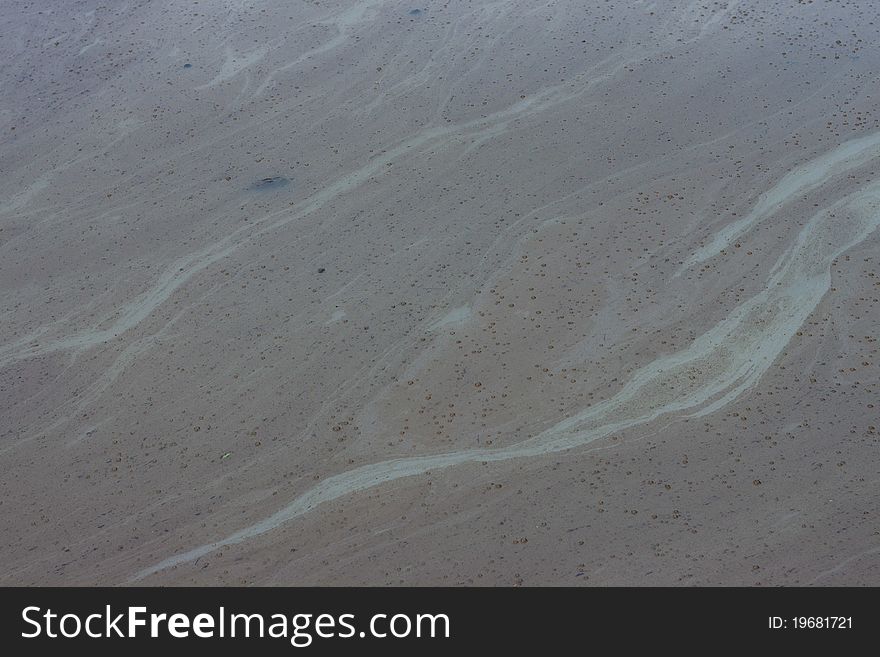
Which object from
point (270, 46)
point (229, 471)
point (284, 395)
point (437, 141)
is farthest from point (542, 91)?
point (229, 471)

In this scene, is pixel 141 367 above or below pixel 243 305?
below

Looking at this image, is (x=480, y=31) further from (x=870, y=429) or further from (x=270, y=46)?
(x=870, y=429)

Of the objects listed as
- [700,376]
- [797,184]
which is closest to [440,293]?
[700,376]

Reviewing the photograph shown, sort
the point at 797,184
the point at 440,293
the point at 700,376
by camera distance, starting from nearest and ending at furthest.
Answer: the point at 700,376 < the point at 440,293 < the point at 797,184

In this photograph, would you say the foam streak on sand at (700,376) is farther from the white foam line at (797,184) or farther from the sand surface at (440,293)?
the white foam line at (797,184)

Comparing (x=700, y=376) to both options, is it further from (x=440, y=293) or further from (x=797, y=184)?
(x=797, y=184)

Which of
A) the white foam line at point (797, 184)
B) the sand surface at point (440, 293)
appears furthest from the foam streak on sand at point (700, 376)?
the white foam line at point (797, 184)
